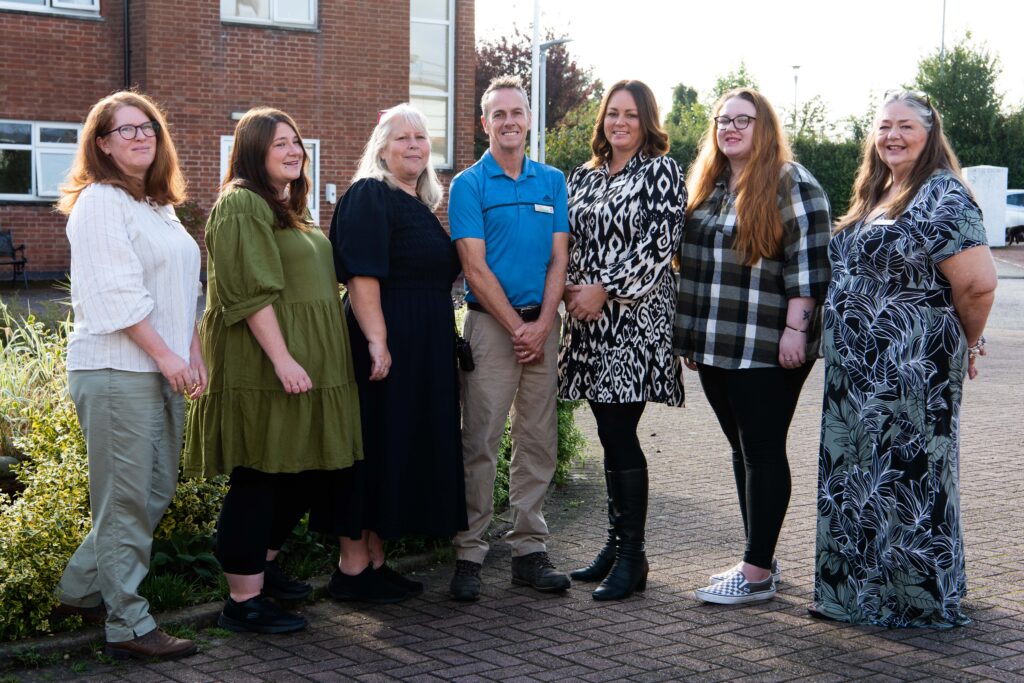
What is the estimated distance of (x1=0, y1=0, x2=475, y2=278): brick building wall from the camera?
2080cm

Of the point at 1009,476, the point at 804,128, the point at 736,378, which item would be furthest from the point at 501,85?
the point at 804,128

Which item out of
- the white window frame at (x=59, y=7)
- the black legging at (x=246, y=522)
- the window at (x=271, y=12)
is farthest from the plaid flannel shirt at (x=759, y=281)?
the white window frame at (x=59, y=7)

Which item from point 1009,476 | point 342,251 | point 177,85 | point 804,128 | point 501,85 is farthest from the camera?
point 804,128

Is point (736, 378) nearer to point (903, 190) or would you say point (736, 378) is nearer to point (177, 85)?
point (903, 190)

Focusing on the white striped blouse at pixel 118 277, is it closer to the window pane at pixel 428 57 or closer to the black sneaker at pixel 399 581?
the black sneaker at pixel 399 581

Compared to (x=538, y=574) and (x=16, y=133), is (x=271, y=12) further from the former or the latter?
(x=538, y=574)

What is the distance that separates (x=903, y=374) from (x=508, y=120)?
6.51 feet

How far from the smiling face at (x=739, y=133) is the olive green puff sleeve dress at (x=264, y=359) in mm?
1783

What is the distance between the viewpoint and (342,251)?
512 cm

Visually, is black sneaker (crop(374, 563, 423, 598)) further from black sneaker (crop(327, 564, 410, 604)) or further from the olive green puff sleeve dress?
the olive green puff sleeve dress

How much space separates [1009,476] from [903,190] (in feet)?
12.1

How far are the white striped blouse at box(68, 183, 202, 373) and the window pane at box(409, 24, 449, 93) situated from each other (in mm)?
19579

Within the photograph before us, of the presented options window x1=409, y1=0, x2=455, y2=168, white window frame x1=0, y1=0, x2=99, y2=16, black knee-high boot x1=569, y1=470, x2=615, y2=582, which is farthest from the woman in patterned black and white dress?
window x1=409, y1=0, x2=455, y2=168

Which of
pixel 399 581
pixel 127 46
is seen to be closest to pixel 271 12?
pixel 127 46
